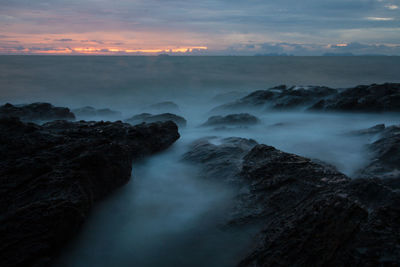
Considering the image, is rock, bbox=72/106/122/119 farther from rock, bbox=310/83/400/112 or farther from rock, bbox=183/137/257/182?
rock, bbox=310/83/400/112

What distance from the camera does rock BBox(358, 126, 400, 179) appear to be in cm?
494

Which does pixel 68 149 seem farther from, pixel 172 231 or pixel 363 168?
pixel 363 168

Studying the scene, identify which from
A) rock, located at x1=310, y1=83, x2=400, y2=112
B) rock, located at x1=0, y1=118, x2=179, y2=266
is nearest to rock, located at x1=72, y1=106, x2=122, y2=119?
rock, located at x1=0, y1=118, x2=179, y2=266

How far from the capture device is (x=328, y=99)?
13.3 metres

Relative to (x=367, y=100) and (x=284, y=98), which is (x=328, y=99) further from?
(x=284, y=98)

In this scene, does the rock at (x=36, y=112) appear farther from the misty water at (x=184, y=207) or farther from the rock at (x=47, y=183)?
the misty water at (x=184, y=207)

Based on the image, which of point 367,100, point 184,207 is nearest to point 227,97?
point 367,100

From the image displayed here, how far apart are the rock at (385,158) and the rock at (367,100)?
5.47 m

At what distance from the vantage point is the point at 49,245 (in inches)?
131

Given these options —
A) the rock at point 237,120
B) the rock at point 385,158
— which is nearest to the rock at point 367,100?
the rock at point 237,120

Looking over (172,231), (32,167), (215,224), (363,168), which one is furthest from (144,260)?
(363,168)

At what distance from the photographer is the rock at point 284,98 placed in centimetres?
1433

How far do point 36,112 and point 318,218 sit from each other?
13.4 metres

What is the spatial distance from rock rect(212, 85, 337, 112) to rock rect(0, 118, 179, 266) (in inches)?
446
